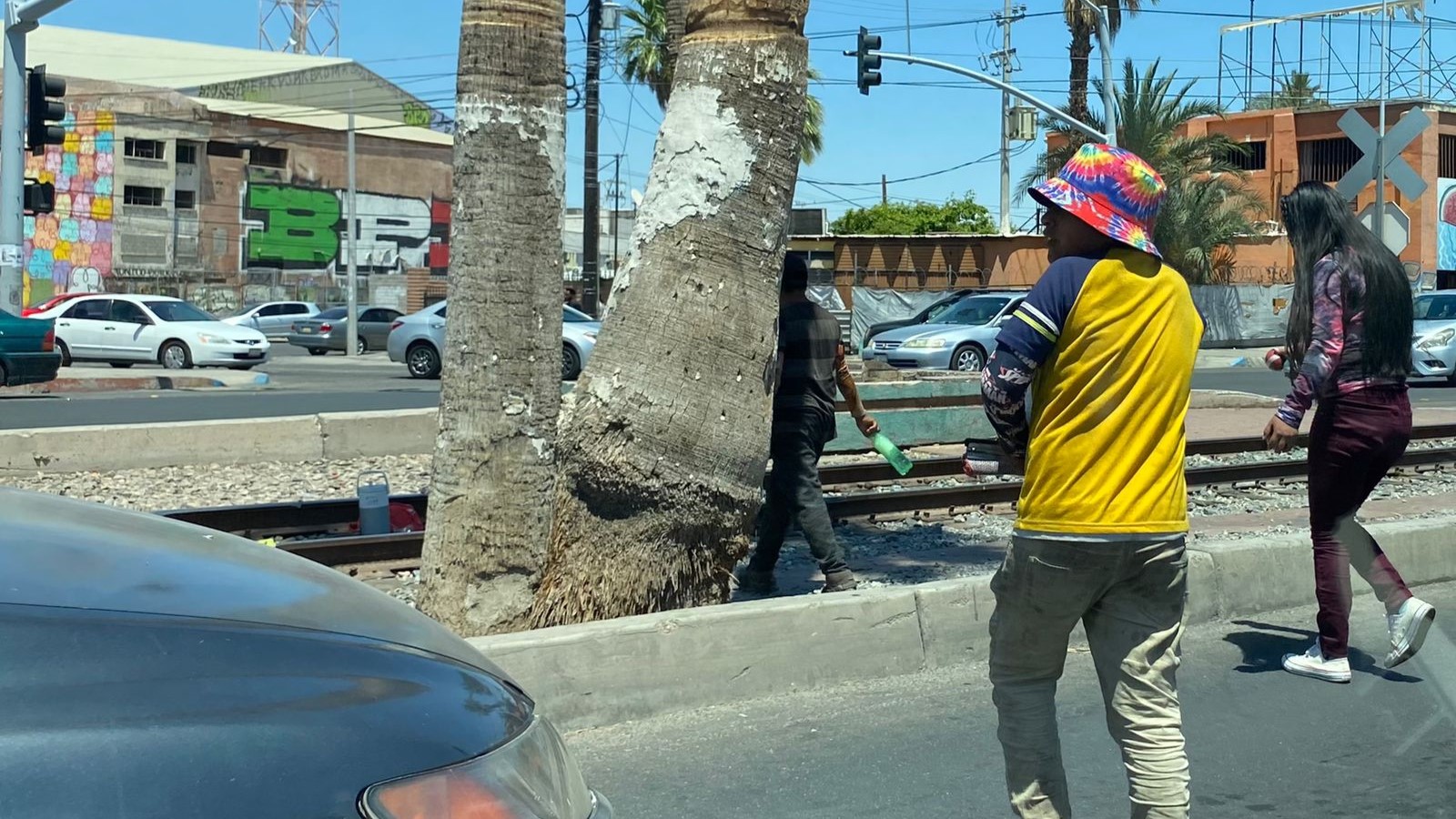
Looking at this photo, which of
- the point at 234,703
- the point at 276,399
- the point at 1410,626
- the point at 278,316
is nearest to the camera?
the point at 234,703

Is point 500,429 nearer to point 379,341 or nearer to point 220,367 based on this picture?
point 220,367

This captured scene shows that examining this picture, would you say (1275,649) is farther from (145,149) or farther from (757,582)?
(145,149)

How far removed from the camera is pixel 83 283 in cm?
5344

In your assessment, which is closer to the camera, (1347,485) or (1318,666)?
(1347,485)

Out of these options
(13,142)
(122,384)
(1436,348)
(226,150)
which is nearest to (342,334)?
(122,384)

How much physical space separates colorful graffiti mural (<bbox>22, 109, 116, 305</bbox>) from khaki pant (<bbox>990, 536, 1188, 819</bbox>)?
55178 mm

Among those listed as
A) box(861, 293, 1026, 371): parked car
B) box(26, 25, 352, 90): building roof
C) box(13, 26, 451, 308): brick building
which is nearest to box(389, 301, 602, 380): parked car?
box(861, 293, 1026, 371): parked car

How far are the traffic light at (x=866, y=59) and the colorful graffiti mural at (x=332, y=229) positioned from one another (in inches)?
1306

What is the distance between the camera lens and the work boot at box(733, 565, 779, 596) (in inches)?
294

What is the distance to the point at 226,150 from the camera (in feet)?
186

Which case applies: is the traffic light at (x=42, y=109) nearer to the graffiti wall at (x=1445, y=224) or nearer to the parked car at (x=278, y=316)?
the parked car at (x=278, y=316)

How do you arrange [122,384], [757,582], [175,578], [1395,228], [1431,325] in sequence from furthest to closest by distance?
1. [1431,325]
2. [122,384]
3. [1395,228]
4. [757,582]
5. [175,578]

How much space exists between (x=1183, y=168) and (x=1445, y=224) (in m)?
10.9

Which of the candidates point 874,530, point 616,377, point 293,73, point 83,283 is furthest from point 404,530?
point 293,73
